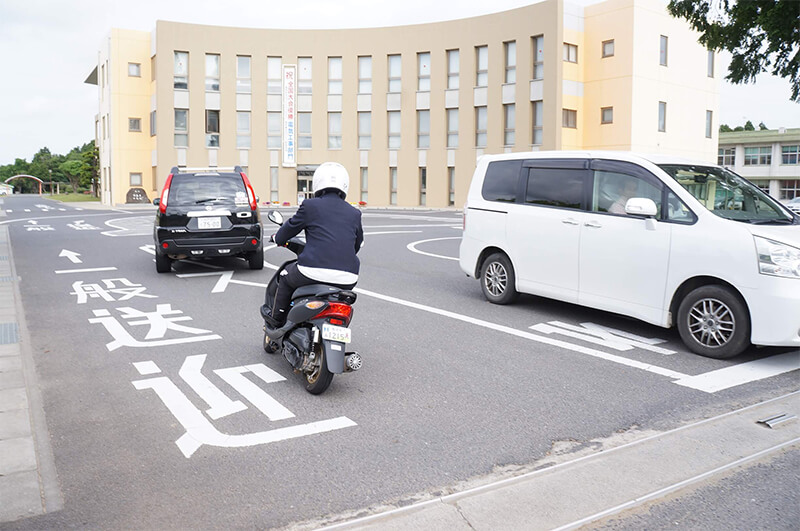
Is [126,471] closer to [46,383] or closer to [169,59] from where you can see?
[46,383]

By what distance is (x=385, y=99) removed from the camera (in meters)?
46.2

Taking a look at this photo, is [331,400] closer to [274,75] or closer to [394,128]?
[394,128]

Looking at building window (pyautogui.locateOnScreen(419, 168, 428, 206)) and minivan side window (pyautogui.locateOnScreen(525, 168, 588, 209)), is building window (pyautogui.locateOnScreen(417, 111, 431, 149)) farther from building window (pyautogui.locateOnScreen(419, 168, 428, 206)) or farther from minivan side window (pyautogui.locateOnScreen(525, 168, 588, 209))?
minivan side window (pyautogui.locateOnScreen(525, 168, 588, 209))

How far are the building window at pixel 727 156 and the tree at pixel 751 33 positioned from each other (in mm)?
63539

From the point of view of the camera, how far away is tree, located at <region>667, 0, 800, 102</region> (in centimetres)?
1320

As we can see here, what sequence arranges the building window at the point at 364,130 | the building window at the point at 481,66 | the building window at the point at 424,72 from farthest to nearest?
the building window at the point at 364,130 → the building window at the point at 424,72 → the building window at the point at 481,66

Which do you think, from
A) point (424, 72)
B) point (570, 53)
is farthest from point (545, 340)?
point (424, 72)

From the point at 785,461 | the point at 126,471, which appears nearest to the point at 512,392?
the point at 785,461

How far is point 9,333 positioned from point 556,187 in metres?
6.26

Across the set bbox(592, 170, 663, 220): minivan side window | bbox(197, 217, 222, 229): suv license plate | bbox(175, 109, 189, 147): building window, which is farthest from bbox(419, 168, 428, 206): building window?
bbox(592, 170, 663, 220): minivan side window

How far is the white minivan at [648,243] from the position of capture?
659 cm

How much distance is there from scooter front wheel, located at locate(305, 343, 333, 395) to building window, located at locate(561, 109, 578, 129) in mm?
36916

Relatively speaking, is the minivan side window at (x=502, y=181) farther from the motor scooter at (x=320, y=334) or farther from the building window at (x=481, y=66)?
the building window at (x=481, y=66)

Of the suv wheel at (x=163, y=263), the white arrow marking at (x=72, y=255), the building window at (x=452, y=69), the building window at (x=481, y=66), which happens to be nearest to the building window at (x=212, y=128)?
the building window at (x=452, y=69)
